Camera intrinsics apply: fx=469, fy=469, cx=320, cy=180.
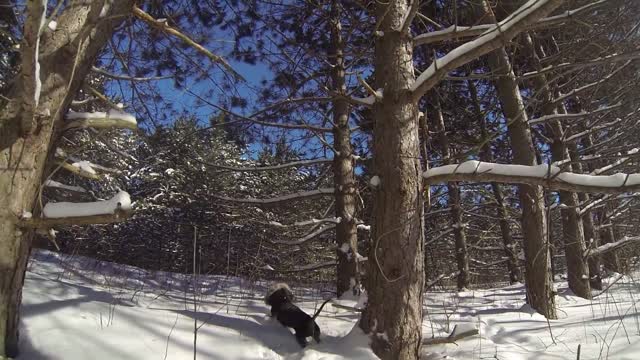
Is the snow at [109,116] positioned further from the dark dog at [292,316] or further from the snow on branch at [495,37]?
the snow on branch at [495,37]

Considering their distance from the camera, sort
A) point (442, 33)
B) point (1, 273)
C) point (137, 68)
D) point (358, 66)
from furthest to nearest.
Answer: point (358, 66)
point (137, 68)
point (442, 33)
point (1, 273)

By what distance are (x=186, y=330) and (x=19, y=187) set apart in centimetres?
138

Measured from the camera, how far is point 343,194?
22.4ft

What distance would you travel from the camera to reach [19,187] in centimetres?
267

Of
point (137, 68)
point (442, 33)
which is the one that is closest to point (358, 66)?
Answer: point (137, 68)

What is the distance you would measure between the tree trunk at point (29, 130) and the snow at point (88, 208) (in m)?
0.19

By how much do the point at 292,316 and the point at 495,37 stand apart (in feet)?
7.77

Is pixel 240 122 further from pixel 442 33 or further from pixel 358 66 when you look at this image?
pixel 442 33

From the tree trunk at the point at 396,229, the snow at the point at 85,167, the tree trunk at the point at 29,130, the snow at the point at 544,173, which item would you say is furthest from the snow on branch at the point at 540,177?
the tree trunk at the point at 29,130

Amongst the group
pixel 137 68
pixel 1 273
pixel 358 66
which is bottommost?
pixel 1 273

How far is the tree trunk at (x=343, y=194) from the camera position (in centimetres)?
Answer: 667

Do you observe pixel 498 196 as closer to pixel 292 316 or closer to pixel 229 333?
pixel 292 316

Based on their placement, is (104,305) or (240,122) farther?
(240,122)

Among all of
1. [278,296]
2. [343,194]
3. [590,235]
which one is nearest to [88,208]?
[278,296]
